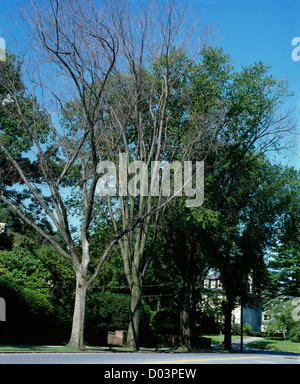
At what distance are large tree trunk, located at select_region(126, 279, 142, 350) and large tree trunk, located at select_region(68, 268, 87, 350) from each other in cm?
501

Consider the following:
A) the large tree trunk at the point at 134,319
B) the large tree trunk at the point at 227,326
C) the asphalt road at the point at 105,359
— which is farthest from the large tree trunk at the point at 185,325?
the asphalt road at the point at 105,359

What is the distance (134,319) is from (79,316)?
537cm

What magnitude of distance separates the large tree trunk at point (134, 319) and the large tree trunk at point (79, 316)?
16.4ft

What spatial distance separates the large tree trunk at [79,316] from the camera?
16984 millimetres

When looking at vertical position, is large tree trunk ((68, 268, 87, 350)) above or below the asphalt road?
above

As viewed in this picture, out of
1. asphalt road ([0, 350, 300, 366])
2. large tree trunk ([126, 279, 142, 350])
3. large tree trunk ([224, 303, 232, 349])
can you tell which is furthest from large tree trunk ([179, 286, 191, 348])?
asphalt road ([0, 350, 300, 366])

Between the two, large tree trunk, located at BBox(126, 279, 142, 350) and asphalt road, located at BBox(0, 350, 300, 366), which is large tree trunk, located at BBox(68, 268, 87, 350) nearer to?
asphalt road, located at BBox(0, 350, 300, 366)

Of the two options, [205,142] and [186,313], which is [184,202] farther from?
[186,313]

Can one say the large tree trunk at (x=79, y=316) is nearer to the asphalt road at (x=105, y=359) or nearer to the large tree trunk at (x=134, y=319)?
the asphalt road at (x=105, y=359)

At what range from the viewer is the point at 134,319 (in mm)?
22094

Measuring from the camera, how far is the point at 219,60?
2628cm

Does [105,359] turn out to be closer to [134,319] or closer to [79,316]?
[79,316]

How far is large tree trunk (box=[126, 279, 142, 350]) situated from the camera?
21.6m

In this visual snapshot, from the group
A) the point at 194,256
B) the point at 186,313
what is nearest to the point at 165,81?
the point at 194,256
